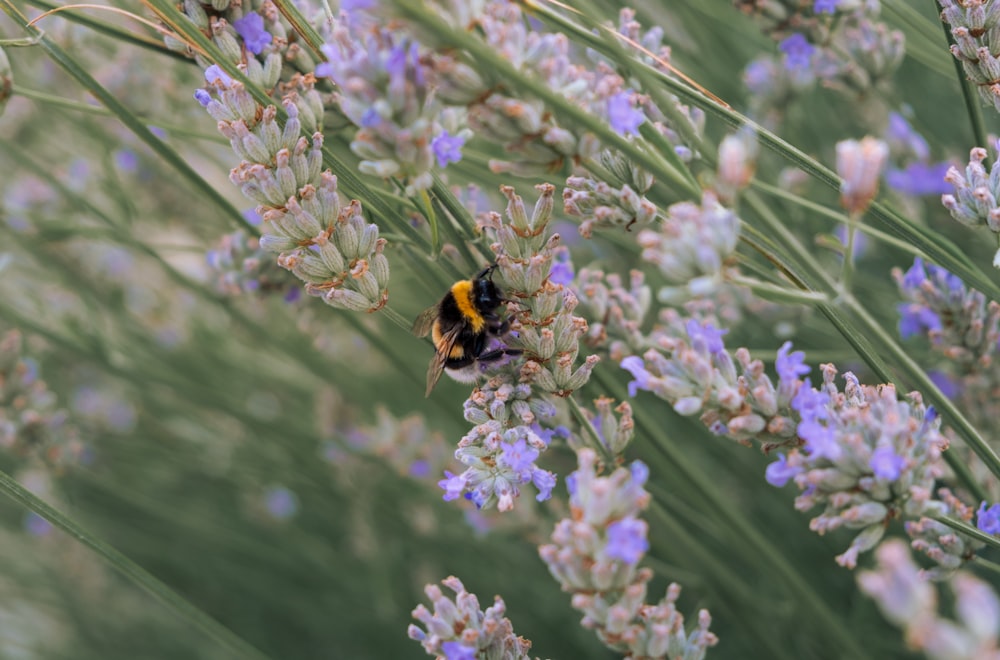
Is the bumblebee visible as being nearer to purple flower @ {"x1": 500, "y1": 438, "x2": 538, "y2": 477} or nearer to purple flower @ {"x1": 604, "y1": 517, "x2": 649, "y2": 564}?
purple flower @ {"x1": 500, "y1": 438, "x2": 538, "y2": 477}

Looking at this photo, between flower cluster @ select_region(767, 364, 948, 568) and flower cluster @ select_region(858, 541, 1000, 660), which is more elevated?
flower cluster @ select_region(767, 364, 948, 568)

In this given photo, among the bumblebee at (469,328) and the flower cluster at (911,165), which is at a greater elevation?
the flower cluster at (911,165)

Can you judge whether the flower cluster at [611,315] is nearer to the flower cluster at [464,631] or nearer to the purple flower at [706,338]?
the purple flower at [706,338]

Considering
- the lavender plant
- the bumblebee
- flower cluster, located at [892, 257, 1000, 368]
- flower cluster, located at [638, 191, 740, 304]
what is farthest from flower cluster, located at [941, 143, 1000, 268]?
the bumblebee

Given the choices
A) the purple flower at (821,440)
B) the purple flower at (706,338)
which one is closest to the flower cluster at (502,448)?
the purple flower at (706,338)

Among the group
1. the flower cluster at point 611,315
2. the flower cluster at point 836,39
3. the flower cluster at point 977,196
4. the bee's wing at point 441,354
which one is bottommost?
the flower cluster at point 977,196

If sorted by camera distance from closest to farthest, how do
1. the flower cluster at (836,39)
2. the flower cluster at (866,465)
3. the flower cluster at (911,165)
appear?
the flower cluster at (866,465) → the flower cluster at (836,39) → the flower cluster at (911,165)
